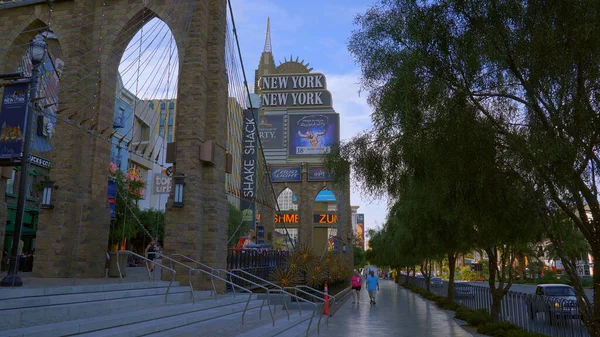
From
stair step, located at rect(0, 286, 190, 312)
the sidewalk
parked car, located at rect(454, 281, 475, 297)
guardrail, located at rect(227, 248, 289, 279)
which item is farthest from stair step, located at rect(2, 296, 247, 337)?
parked car, located at rect(454, 281, 475, 297)

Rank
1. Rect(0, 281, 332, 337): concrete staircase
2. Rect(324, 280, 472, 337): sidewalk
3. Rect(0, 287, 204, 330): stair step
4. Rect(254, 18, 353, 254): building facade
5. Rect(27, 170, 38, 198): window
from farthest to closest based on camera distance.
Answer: Rect(254, 18, 353, 254): building facade, Rect(27, 170, 38, 198): window, Rect(324, 280, 472, 337): sidewalk, Rect(0, 281, 332, 337): concrete staircase, Rect(0, 287, 204, 330): stair step

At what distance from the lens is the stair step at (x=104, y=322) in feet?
18.8

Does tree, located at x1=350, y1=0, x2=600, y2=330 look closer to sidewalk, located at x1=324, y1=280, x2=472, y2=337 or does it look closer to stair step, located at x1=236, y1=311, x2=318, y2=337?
stair step, located at x1=236, y1=311, x2=318, y2=337

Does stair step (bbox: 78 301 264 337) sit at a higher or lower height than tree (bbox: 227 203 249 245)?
lower

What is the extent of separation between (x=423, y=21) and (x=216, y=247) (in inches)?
349

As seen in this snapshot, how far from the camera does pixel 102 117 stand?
13.9m

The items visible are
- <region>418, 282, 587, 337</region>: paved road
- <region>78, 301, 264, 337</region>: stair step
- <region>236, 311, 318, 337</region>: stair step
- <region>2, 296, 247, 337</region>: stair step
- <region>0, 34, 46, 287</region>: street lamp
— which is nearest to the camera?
<region>2, 296, 247, 337</region>: stair step

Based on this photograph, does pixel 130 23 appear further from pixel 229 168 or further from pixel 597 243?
pixel 597 243

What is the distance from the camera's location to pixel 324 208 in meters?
66.3

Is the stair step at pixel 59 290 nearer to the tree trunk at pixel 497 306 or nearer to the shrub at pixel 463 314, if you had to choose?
the tree trunk at pixel 497 306

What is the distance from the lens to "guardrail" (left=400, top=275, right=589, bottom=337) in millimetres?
11141

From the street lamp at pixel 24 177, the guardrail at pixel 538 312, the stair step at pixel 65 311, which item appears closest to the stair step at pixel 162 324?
the stair step at pixel 65 311

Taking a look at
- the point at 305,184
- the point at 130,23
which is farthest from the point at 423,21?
the point at 305,184

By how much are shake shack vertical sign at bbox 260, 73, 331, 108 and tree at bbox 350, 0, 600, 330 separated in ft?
155
